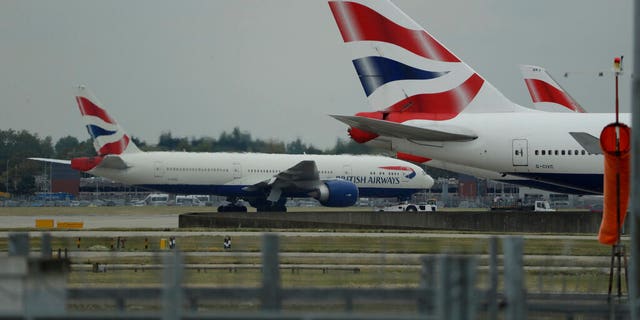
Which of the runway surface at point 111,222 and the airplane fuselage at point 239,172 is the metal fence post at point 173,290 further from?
the airplane fuselage at point 239,172

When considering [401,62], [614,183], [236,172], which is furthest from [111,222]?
[614,183]

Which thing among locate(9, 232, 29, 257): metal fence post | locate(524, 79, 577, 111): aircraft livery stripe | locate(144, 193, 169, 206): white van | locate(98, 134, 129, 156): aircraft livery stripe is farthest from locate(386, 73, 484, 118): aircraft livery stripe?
locate(144, 193, 169, 206): white van

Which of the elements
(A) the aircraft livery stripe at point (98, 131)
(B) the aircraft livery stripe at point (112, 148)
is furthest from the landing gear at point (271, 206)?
(A) the aircraft livery stripe at point (98, 131)

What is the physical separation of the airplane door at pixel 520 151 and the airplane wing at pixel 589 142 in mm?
1650

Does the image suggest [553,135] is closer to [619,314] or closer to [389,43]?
[389,43]

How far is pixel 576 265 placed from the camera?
21.1 meters

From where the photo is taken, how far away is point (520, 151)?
36156mm

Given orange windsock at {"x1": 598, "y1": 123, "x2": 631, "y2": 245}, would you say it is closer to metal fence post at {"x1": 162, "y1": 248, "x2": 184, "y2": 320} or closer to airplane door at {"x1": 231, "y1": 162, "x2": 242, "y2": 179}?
metal fence post at {"x1": 162, "y1": 248, "x2": 184, "y2": 320}

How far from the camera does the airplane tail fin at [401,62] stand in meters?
36.5

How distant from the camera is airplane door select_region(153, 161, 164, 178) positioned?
6869 centimetres

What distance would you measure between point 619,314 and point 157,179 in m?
55.7

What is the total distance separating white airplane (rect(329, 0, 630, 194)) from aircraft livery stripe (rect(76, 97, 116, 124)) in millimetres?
34832

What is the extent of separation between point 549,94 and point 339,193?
1639 centimetres

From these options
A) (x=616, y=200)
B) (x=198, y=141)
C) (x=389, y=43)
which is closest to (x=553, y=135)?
(x=389, y=43)
